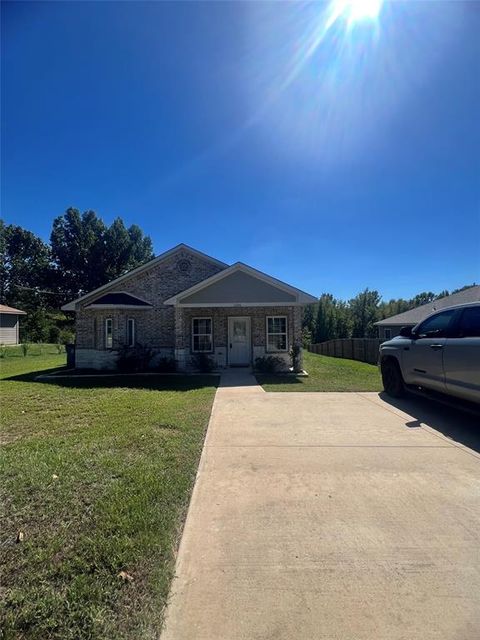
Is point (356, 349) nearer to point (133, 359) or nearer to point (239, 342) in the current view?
point (239, 342)

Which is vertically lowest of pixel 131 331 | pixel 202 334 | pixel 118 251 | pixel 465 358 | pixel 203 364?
pixel 203 364

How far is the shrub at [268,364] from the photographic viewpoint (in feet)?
47.3

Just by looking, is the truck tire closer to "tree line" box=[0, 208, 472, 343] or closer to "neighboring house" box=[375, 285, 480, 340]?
"neighboring house" box=[375, 285, 480, 340]

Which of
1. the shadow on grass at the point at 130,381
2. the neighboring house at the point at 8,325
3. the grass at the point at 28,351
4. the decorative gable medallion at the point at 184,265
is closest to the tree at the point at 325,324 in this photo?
the grass at the point at 28,351

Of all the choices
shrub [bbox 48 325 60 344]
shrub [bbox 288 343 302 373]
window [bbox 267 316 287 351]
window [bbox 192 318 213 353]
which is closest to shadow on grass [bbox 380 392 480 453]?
shrub [bbox 288 343 302 373]

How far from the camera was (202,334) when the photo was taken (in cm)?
1602

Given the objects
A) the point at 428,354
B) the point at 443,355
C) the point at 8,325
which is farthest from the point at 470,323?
the point at 8,325

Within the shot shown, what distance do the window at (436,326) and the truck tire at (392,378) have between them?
1262mm

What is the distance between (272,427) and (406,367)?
333cm

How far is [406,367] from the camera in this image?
7.48 meters

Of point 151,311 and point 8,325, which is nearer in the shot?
point 151,311

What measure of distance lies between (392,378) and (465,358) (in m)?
2.95

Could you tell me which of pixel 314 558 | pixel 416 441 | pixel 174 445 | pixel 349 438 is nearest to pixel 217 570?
pixel 314 558

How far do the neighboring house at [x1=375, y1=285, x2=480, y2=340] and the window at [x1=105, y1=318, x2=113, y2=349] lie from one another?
17487mm
